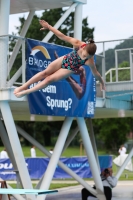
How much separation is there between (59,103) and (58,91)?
0.34m

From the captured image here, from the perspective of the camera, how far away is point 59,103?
53.6 ft

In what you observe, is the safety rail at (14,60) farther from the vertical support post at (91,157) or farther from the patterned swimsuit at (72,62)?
the patterned swimsuit at (72,62)

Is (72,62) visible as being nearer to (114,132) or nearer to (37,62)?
(37,62)

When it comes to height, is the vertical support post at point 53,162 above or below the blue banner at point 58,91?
below

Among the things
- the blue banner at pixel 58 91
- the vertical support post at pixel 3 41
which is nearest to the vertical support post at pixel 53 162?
the blue banner at pixel 58 91

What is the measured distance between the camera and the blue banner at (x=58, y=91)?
15398 mm

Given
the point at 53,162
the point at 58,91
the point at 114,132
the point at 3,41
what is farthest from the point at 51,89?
the point at 114,132

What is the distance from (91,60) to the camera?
10875mm

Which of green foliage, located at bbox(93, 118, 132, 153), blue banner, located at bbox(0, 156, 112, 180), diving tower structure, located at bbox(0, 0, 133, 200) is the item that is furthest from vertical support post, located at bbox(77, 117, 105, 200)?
green foliage, located at bbox(93, 118, 132, 153)

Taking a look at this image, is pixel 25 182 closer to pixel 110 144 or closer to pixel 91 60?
pixel 91 60

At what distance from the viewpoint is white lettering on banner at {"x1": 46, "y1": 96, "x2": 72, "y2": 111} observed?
15945mm

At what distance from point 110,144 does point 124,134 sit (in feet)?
7.38

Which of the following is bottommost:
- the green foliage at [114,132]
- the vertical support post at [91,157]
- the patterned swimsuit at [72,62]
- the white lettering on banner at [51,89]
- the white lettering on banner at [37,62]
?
the green foliage at [114,132]

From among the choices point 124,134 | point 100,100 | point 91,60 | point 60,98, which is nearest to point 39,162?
point 100,100
